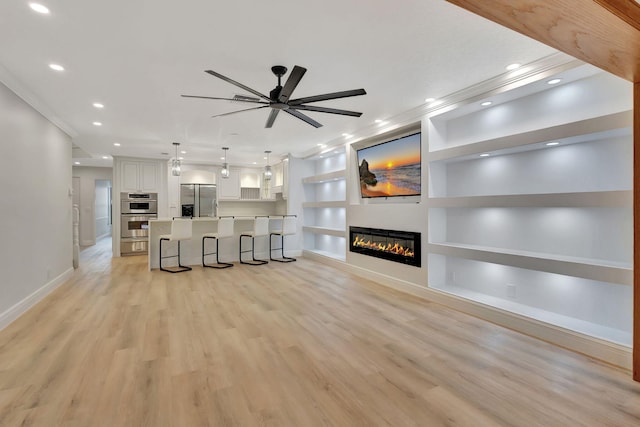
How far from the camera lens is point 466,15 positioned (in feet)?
7.35

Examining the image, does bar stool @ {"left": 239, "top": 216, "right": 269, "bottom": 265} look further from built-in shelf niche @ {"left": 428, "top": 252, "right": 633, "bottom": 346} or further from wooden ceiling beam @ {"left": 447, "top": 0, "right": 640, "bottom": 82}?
wooden ceiling beam @ {"left": 447, "top": 0, "right": 640, "bottom": 82}

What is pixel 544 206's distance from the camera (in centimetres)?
297

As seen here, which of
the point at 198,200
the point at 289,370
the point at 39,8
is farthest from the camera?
the point at 198,200

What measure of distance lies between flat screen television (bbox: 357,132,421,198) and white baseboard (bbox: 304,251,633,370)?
1.46 m

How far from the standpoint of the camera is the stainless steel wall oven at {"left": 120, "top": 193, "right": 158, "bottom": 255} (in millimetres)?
7910

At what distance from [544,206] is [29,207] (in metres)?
5.95

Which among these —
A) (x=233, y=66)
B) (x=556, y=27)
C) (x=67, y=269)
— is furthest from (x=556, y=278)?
(x=67, y=269)

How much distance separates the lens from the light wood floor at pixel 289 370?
6.08 ft

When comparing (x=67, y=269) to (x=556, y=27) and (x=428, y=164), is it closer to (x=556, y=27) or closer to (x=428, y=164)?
(x=428, y=164)

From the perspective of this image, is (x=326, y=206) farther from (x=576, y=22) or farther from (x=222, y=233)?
(x=576, y=22)

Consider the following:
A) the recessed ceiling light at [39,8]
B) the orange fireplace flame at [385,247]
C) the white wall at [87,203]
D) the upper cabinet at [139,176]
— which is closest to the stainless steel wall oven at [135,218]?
the upper cabinet at [139,176]

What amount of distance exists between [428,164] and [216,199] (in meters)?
6.51

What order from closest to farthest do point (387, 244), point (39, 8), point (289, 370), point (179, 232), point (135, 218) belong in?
point (39, 8) < point (289, 370) < point (387, 244) < point (179, 232) < point (135, 218)

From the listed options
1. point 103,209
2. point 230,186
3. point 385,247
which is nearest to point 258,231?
point 230,186
